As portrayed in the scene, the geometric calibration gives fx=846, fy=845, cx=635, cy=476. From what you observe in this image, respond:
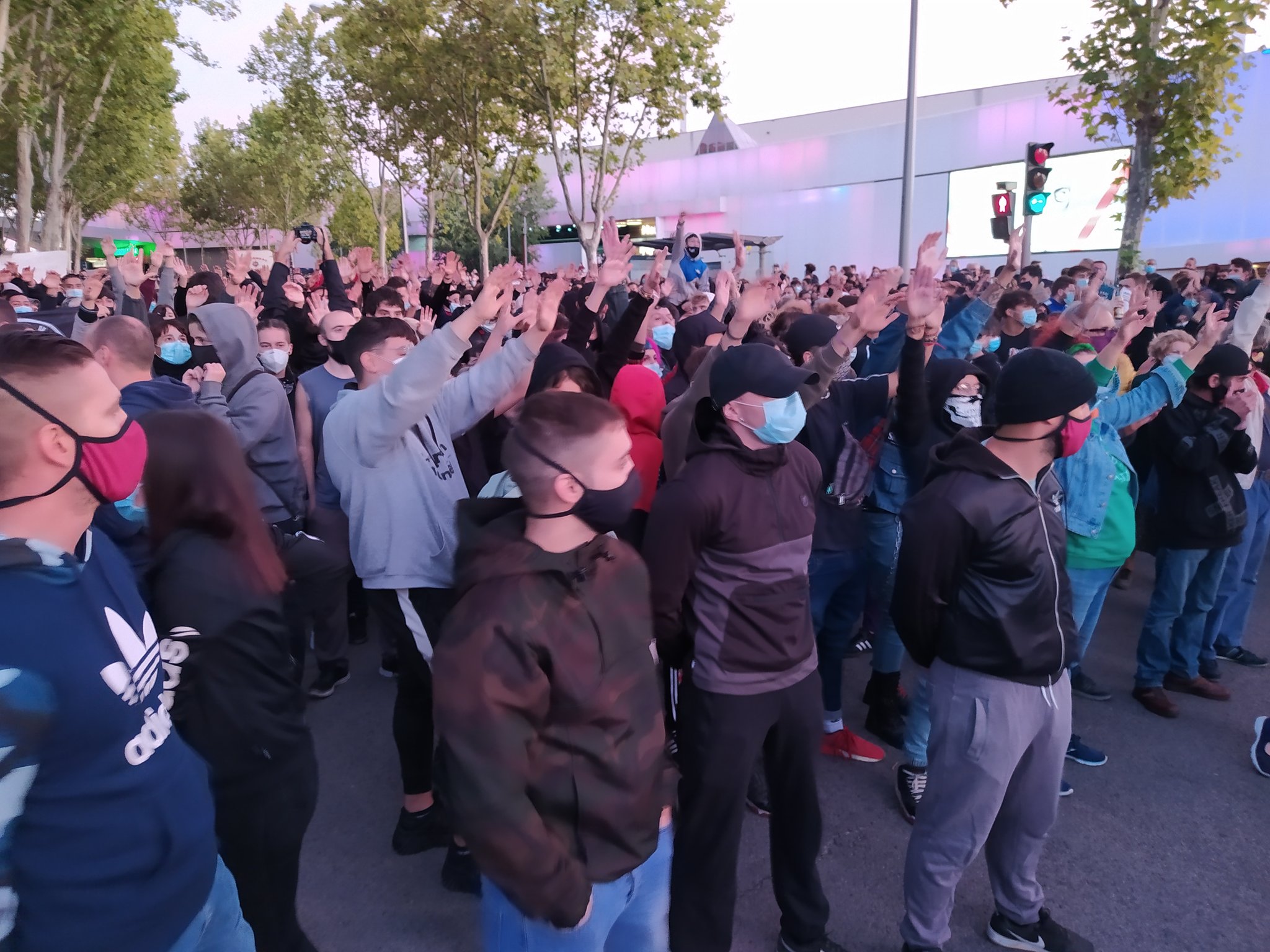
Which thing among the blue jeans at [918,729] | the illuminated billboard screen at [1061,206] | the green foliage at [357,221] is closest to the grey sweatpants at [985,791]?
the blue jeans at [918,729]

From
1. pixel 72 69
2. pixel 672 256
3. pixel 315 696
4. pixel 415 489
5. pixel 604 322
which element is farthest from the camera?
pixel 72 69

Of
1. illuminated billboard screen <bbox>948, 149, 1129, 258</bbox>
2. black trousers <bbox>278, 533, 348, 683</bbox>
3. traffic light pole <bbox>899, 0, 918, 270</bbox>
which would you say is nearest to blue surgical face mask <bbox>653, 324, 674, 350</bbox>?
black trousers <bbox>278, 533, 348, 683</bbox>

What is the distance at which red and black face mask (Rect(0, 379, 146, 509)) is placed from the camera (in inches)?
56.9

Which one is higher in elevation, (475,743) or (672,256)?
(672,256)

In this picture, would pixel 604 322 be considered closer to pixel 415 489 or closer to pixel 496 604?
pixel 415 489

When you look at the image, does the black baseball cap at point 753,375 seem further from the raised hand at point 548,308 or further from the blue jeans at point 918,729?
the blue jeans at point 918,729

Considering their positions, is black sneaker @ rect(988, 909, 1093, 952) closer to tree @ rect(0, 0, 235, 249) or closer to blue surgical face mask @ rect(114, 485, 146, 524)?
blue surgical face mask @ rect(114, 485, 146, 524)

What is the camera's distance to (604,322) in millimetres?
7109

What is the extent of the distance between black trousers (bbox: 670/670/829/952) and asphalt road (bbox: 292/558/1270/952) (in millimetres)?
322

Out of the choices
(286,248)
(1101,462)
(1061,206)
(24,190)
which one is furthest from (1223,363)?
(24,190)

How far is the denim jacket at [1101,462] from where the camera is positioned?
3881mm

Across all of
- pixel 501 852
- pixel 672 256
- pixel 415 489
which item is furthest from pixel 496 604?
pixel 672 256

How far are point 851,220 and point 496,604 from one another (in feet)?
112

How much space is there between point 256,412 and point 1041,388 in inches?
141
